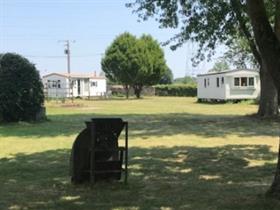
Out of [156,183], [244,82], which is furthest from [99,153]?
[244,82]

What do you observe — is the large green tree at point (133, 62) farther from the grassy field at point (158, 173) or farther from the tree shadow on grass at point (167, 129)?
the grassy field at point (158, 173)

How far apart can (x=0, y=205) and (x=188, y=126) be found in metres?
14.5

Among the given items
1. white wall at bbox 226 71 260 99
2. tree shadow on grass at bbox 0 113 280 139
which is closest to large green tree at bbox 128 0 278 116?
tree shadow on grass at bbox 0 113 280 139

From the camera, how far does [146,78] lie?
65.6 meters

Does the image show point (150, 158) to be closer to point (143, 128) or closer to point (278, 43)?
point (278, 43)

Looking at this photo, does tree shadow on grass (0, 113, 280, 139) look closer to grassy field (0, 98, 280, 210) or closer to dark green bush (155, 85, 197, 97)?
grassy field (0, 98, 280, 210)

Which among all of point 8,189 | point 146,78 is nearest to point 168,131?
point 8,189

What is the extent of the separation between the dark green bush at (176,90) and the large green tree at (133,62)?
22.1 ft

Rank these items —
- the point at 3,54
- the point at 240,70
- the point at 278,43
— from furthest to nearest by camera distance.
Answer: the point at 240,70 < the point at 3,54 < the point at 278,43

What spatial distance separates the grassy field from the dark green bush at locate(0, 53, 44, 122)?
5059 mm

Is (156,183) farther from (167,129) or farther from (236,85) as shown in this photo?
(236,85)

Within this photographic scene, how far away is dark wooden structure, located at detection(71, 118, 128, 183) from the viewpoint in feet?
27.2

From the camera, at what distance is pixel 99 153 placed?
336 inches

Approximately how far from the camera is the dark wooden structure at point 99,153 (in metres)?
8.30
